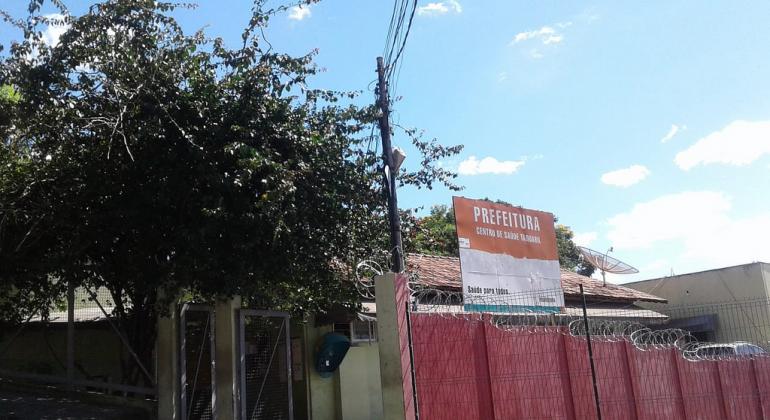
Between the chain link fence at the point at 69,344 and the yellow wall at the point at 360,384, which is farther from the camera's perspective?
the yellow wall at the point at 360,384

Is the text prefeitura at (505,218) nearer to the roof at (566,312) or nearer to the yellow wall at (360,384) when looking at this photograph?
the roof at (566,312)

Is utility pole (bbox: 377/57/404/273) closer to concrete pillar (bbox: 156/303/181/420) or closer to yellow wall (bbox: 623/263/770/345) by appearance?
concrete pillar (bbox: 156/303/181/420)

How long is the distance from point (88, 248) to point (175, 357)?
2249 millimetres

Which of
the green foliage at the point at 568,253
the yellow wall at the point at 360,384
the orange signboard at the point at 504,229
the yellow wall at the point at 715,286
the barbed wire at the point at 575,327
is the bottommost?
the yellow wall at the point at 360,384

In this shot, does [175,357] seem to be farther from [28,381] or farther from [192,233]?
[28,381]

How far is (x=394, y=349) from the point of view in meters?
7.93

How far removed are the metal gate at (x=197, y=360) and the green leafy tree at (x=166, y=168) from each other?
0.38 metres

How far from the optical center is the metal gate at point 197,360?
9859 mm

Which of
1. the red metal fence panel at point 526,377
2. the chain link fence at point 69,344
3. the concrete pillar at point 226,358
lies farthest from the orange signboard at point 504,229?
the chain link fence at point 69,344

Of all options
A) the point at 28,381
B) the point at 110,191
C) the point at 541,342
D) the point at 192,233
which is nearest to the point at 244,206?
the point at 192,233

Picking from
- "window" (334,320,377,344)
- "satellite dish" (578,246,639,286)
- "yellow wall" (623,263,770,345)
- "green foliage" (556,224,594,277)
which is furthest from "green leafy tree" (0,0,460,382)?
"green foliage" (556,224,594,277)

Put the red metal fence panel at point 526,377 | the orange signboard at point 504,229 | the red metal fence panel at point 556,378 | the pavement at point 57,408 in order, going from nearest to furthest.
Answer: the red metal fence panel at point 556,378 → the red metal fence panel at point 526,377 → the pavement at point 57,408 → the orange signboard at point 504,229

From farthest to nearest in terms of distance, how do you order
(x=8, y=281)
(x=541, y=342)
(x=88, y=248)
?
(x=8, y=281), (x=88, y=248), (x=541, y=342)

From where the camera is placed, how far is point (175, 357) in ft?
31.8
